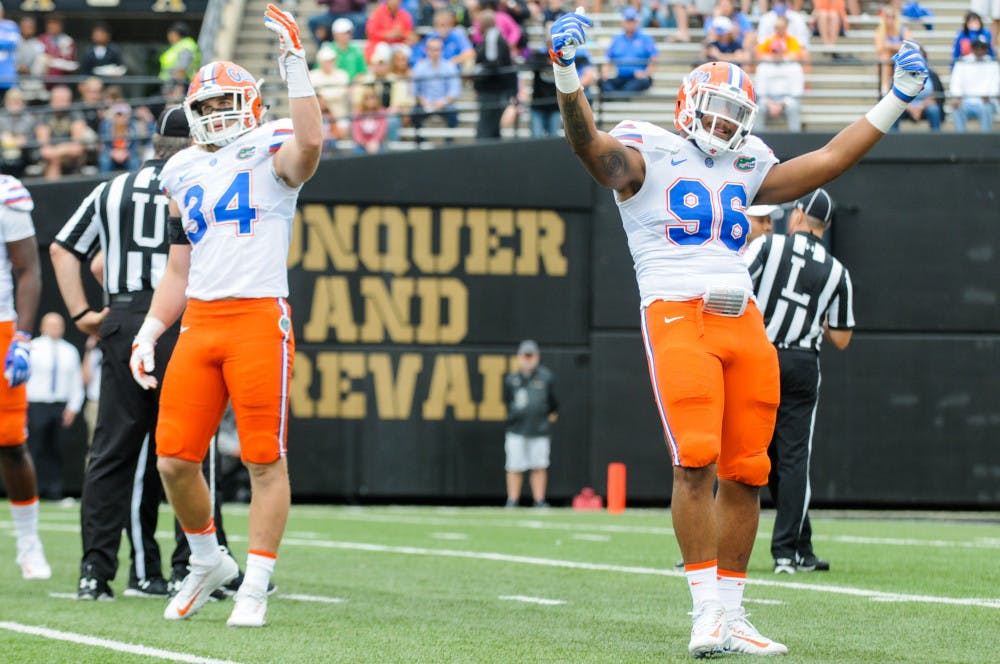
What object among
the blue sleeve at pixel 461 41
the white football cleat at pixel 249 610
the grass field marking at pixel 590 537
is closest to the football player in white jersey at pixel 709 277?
the white football cleat at pixel 249 610

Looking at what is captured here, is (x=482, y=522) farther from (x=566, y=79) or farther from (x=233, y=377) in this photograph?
(x=566, y=79)

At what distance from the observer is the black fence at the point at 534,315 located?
1614 centimetres

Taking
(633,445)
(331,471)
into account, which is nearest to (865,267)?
(633,445)

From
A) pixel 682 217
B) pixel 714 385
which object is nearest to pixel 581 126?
pixel 682 217

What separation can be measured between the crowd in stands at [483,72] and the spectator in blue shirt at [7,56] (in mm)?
21

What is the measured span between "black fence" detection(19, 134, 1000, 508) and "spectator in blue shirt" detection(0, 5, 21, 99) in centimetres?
248

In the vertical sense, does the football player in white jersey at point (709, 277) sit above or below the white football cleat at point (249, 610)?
above

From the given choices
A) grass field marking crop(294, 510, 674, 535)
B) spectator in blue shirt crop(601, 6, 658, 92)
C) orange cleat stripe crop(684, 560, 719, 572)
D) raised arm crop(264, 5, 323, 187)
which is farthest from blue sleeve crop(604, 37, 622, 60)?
orange cleat stripe crop(684, 560, 719, 572)

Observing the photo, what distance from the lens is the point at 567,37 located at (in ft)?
17.5

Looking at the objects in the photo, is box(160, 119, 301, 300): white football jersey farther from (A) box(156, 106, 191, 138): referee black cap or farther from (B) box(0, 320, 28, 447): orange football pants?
(B) box(0, 320, 28, 447): orange football pants

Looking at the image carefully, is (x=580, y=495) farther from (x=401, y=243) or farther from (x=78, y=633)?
(x=78, y=633)

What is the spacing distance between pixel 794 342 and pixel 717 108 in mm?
3218

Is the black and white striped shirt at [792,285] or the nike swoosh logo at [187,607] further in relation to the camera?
the black and white striped shirt at [792,285]

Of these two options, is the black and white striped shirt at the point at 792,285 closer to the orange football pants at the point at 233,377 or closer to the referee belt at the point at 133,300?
the referee belt at the point at 133,300
